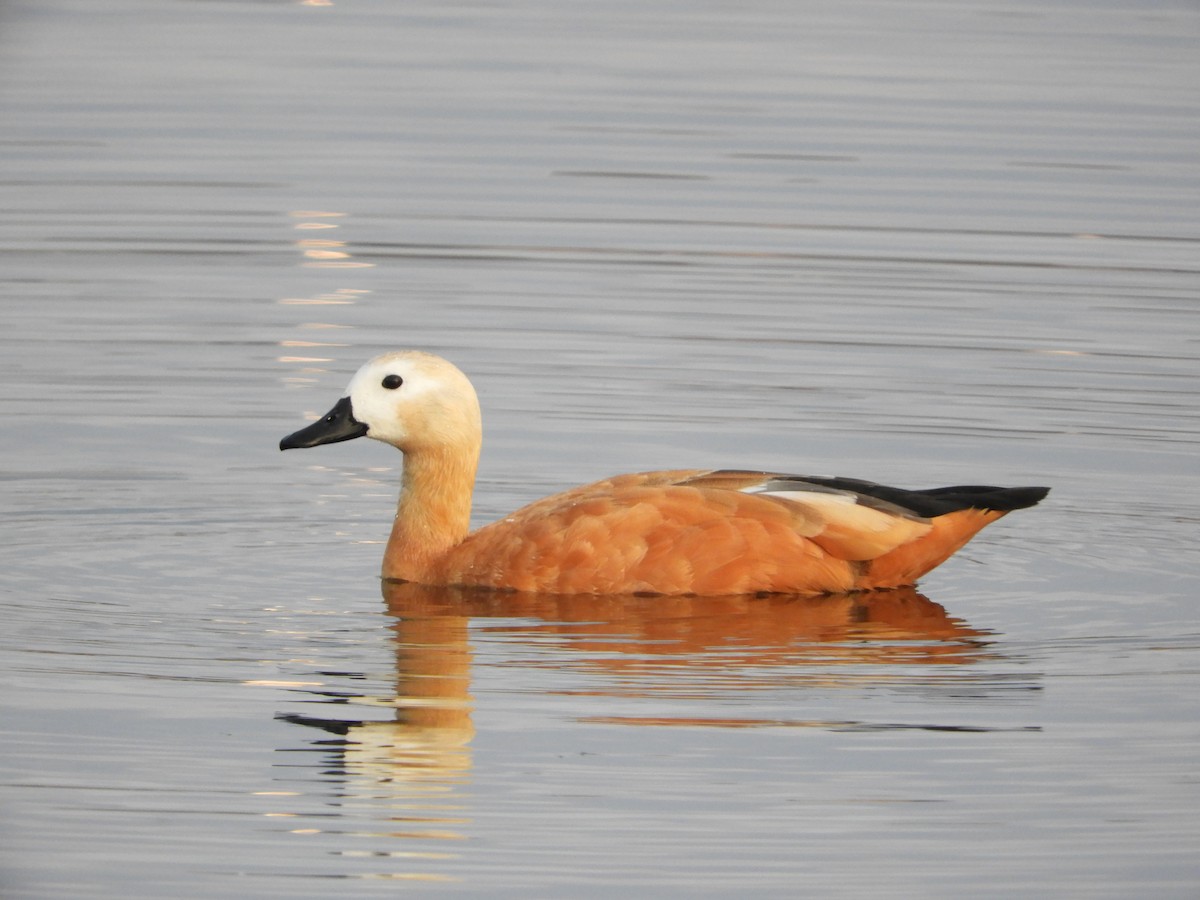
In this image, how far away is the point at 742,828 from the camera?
26.5ft

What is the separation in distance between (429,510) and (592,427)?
246cm

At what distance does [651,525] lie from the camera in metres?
11.0

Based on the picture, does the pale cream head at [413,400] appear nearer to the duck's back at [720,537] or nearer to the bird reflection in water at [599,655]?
the duck's back at [720,537]

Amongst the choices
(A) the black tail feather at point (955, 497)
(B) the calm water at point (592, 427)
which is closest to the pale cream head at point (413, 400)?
(B) the calm water at point (592, 427)

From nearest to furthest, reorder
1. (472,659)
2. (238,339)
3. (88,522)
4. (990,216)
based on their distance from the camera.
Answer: (472,659), (88,522), (238,339), (990,216)

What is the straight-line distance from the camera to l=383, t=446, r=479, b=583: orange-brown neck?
449 inches

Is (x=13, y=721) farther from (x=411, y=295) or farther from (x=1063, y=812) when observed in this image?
(x=411, y=295)

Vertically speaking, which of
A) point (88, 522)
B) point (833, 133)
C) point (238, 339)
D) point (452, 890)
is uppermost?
point (833, 133)

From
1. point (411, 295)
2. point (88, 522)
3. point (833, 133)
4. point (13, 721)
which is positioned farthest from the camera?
point (833, 133)

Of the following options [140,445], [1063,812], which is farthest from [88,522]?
[1063,812]

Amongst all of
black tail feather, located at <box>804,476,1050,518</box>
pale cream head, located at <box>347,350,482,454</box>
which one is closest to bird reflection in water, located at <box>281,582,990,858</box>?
black tail feather, located at <box>804,476,1050,518</box>

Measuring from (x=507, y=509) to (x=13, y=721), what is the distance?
3.89 m

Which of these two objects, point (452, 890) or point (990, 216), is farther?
point (990, 216)

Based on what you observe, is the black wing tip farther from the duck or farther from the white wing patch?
the white wing patch
